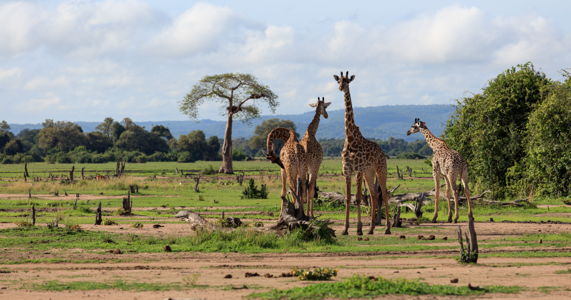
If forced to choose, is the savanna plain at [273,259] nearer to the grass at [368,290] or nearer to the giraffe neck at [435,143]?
the grass at [368,290]

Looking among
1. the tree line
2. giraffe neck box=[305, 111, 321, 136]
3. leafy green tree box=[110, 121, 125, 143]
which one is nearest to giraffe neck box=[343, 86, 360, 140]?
giraffe neck box=[305, 111, 321, 136]

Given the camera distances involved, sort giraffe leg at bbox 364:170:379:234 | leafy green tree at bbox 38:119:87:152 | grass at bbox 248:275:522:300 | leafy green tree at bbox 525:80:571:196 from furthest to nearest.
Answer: leafy green tree at bbox 38:119:87:152
leafy green tree at bbox 525:80:571:196
giraffe leg at bbox 364:170:379:234
grass at bbox 248:275:522:300

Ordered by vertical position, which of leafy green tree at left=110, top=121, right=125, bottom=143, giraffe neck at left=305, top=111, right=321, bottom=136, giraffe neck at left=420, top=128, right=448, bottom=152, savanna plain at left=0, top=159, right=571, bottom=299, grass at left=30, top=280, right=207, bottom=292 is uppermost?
leafy green tree at left=110, top=121, right=125, bottom=143

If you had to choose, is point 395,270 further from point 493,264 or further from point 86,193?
point 86,193

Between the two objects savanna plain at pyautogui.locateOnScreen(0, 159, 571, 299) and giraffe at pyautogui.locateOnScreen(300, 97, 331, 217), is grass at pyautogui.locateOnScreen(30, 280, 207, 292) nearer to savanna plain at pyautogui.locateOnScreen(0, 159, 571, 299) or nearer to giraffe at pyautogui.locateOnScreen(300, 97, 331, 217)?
savanna plain at pyautogui.locateOnScreen(0, 159, 571, 299)

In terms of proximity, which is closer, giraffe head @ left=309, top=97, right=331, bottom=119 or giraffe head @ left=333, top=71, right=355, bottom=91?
giraffe head @ left=333, top=71, right=355, bottom=91

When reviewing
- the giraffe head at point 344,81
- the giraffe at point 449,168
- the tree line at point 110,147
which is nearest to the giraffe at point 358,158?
the giraffe head at point 344,81

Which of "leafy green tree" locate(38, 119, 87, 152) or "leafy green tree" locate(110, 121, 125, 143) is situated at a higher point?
"leafy green tree" locate(110, 121, 125, 143)

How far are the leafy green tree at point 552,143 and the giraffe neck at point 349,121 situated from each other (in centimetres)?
1096

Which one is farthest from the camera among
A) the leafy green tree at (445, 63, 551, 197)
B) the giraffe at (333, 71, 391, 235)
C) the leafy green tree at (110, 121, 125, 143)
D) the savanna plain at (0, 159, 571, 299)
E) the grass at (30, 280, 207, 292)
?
the leafy green tree at (110, 121, 125, 143)

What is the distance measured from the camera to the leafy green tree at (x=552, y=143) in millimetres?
28516

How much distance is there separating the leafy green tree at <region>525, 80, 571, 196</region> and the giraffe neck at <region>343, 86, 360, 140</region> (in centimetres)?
1096

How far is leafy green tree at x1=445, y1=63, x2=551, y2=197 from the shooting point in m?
31.7

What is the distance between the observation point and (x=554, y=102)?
28469 mm
